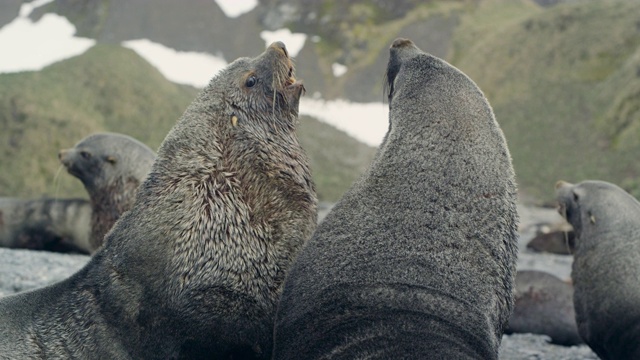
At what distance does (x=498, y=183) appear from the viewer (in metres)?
4.05

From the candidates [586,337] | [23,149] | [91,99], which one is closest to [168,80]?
[91,99]

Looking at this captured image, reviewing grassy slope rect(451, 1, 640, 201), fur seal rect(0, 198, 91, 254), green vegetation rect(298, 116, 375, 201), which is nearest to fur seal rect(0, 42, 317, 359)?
fur seal rect(0, 198, 91, 254)

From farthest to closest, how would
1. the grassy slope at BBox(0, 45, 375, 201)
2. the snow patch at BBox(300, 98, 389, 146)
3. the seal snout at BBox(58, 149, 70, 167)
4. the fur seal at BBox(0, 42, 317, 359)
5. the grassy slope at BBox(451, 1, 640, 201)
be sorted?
the snow patch at BBox(300, 98, 389, 146)
the grassy slope at BBox(451, 1, 640, 201)
the grassy slope at BBox(0, 45, 375, 201)
the seal snout at BBox(58, 149, 70, 167)
the fur seal at BBox(0, 42, 317, 359)

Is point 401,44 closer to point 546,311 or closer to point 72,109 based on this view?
point 546,311

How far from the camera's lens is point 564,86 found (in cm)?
3525

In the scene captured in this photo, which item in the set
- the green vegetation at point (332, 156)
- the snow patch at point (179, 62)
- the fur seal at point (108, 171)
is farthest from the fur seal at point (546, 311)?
the snow patch at point (179, 62)

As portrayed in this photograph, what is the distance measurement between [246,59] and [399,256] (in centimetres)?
213

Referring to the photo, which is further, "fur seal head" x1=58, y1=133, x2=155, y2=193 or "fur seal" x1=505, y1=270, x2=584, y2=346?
"fur seal" x1=505, y1=270, x2=584, y2=346

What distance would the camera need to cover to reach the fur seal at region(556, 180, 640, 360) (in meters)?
6.36

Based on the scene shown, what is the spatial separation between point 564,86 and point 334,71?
39.2 feet

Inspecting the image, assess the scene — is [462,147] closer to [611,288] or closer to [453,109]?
[453,109]

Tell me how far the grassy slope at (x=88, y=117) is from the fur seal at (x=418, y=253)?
1656 cm

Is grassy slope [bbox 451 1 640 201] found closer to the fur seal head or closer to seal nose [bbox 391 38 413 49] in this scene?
the fur seal head

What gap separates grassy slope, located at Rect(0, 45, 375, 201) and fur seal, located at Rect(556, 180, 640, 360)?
14929 millimetres
